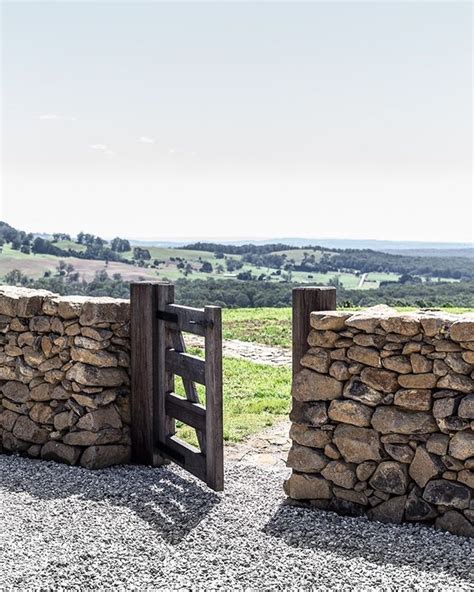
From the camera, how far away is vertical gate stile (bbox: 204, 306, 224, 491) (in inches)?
237

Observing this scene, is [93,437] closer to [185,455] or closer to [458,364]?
[185,455]

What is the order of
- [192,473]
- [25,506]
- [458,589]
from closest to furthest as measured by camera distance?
1. [458,589]
2. [25,506]
3. [192,473]

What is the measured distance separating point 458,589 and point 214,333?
287cm

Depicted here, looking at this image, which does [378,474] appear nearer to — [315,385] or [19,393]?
[315,385]

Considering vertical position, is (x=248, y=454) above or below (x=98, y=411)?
below

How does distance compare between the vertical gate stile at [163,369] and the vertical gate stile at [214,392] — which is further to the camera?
the vertical gate stile at [163,369]

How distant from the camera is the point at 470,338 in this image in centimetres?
497

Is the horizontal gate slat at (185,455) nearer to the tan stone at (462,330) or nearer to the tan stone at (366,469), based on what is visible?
the tan stone at (366,469)

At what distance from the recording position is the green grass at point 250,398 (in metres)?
8.49

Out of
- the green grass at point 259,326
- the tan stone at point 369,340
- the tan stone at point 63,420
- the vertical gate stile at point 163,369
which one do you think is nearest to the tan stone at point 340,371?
the tan stone at point 369,340

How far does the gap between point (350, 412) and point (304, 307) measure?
1024mm

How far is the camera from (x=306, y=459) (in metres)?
5.78

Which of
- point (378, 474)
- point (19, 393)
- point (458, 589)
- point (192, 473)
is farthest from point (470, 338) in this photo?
point (19, 393)

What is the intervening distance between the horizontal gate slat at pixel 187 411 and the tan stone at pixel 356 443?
1.34 metres
